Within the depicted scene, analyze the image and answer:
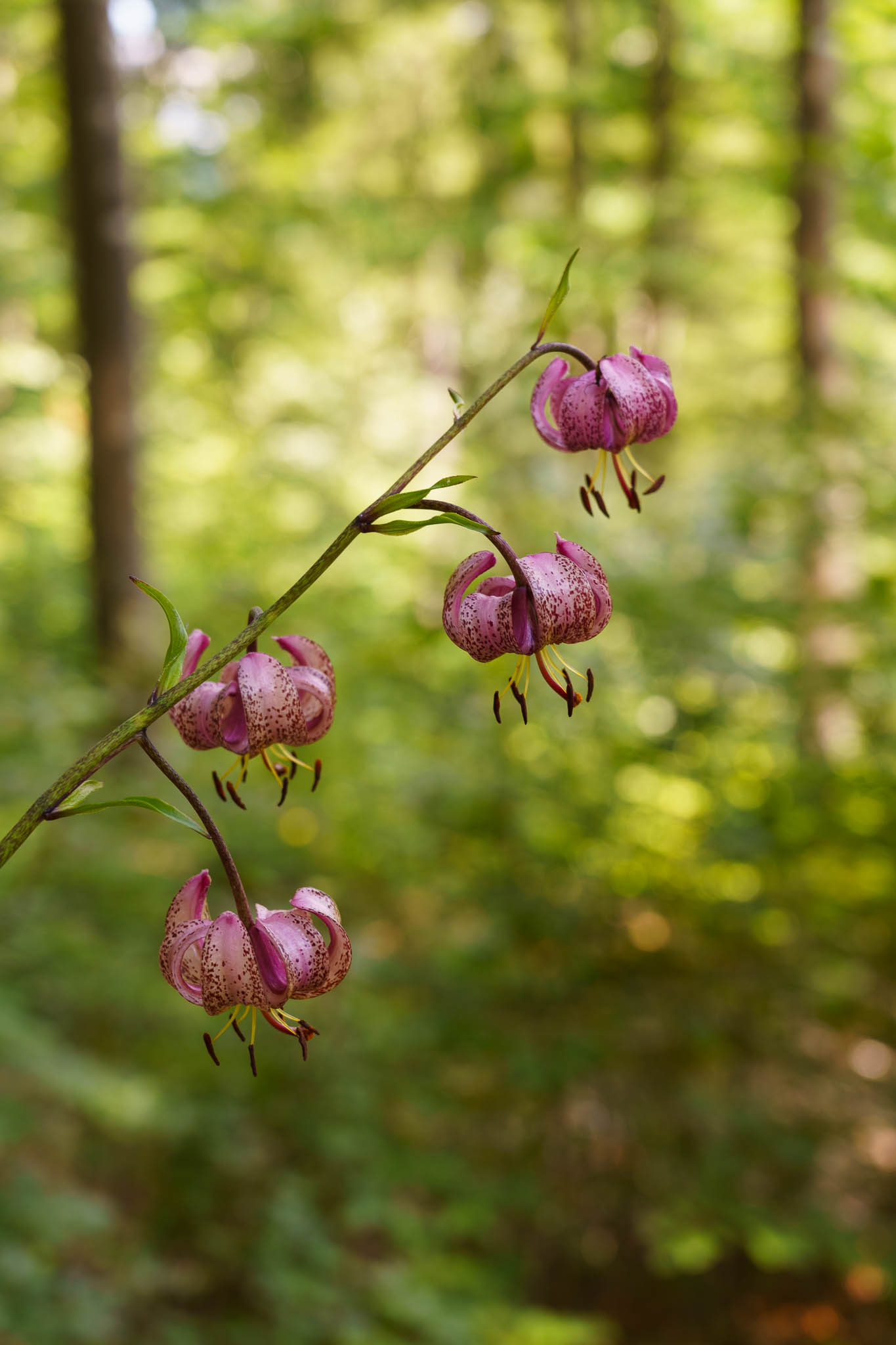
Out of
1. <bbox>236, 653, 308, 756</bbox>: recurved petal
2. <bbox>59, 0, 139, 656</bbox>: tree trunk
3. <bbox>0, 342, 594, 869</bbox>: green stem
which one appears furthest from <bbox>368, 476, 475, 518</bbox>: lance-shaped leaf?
<bbox>59, 0, 139, 656</bbox>: tree trunk

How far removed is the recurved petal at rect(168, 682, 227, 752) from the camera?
616 mm

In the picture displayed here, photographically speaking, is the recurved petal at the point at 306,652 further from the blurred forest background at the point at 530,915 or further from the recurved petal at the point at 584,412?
the blurred forest background at the point at 530,915

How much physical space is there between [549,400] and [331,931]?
342 mm

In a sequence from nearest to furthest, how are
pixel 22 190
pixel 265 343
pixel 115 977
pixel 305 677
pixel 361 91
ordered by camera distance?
pixel 305 677 < pixel 115 977 < pixel 22 190 < pixel 265 343 < pixel 361 91

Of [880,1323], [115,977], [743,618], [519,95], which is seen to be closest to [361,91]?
[519,95]

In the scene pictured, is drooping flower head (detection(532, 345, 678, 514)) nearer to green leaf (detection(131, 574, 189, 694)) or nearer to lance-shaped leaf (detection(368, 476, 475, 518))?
lance-shaped leaf (detection(368, 476, 475, 518))

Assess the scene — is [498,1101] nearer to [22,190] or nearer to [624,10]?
[22,190]

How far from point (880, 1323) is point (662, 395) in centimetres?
402

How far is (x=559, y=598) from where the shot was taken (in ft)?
1.94

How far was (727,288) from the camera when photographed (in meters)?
7.97

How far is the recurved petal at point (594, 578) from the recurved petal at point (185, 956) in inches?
10.5

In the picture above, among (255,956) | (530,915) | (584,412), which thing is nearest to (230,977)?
(255,956)

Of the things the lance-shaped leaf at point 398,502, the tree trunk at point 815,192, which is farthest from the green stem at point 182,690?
the tree trunk at point 815,192

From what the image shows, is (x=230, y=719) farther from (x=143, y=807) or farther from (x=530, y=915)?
(x=530, y=915)
